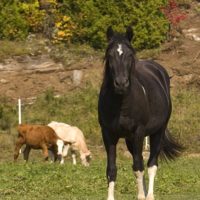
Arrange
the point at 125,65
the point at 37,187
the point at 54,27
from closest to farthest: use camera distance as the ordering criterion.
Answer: the point at 125,65, the point at 37,187, the point at 54,27

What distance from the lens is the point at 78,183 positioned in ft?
45.3

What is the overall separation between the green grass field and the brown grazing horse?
18.3ft

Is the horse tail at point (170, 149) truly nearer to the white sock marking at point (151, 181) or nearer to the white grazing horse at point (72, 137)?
the white sock marking at point (151, 181)

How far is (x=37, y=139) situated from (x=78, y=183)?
8.26 m

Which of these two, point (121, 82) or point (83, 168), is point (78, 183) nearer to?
point (83, 168)

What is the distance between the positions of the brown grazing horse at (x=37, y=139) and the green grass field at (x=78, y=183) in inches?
220

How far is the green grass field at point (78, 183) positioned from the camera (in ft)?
41.3

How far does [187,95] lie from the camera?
90.2 feet

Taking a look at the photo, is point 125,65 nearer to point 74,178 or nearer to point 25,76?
point 74,178

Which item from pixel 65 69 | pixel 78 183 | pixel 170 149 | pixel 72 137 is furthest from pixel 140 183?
pixel 65 69

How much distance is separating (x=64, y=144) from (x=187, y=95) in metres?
6.10

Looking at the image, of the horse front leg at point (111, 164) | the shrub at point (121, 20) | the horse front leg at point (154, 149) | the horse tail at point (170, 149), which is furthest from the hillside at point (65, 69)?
the horse front leg at point (111, 164)

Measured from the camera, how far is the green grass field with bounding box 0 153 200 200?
1260 centimetres

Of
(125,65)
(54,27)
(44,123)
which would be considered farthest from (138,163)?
(54,27)
